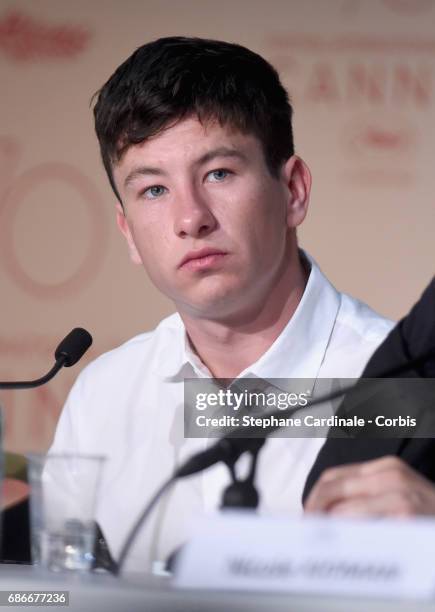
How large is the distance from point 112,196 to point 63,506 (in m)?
1.07

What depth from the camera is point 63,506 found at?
2.79ft

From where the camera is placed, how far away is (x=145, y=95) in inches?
57.1

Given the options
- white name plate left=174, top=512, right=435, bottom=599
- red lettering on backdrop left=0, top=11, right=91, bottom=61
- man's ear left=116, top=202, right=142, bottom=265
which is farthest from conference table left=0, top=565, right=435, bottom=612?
red lettering on backdrop left=0, top=11, right=91, bottom=61

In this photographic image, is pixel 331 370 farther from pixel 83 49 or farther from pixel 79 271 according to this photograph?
pixel 83 49

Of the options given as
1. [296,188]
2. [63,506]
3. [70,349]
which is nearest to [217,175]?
[296,188]

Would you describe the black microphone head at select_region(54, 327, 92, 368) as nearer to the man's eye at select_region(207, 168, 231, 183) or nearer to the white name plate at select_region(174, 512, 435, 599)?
the man's eye at select_region(207, 168, 231, 183)

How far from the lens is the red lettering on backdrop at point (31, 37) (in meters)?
1.92

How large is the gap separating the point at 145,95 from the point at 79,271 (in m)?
0.52

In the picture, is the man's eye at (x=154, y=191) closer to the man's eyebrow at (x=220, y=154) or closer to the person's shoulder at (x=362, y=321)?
the man's eyebrow at (x=220, y=154)

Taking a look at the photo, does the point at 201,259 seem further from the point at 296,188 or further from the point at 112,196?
the point at 112,196

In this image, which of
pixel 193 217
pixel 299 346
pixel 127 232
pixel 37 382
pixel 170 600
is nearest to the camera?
pixel 170 600

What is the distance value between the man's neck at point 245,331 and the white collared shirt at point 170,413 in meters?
0.03

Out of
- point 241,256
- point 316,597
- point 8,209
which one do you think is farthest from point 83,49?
point 316,597

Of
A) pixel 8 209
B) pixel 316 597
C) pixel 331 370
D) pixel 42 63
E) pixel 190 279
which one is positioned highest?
pixel 42 63
